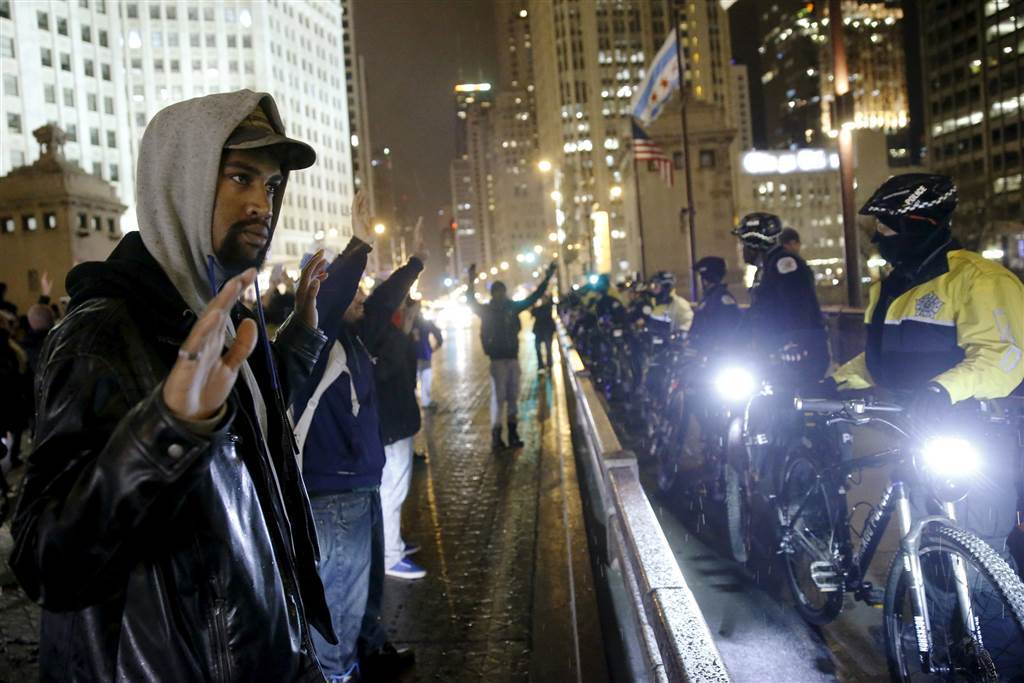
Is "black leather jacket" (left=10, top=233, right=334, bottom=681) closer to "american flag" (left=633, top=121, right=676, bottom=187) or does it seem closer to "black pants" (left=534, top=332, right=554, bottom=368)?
"black pants" (left=534, top=332, right=554, bottom=368)

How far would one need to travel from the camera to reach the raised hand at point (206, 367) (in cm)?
147

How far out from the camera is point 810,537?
16.9 feet

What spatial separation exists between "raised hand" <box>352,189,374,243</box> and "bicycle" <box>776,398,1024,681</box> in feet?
8.38

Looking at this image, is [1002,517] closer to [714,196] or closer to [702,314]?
[702,314]

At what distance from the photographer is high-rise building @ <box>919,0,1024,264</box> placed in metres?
105

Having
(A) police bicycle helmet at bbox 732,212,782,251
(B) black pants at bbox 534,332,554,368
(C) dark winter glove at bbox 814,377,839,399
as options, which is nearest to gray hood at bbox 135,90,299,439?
(C) dark winter glove at bbox 814,377,839,399

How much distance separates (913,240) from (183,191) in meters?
3.40

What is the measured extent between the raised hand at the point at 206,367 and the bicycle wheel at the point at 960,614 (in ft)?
9.62

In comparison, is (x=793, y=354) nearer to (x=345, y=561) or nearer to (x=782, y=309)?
(x=782, y=309)

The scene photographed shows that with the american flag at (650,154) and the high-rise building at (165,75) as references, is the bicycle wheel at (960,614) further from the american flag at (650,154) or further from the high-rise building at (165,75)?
the high-rise building at (165,75)

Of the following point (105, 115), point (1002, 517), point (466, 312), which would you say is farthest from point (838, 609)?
point (105, 115)

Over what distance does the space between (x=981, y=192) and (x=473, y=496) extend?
110280mm

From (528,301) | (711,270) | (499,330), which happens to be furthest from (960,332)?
(528,301)

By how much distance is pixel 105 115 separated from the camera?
319 ft
